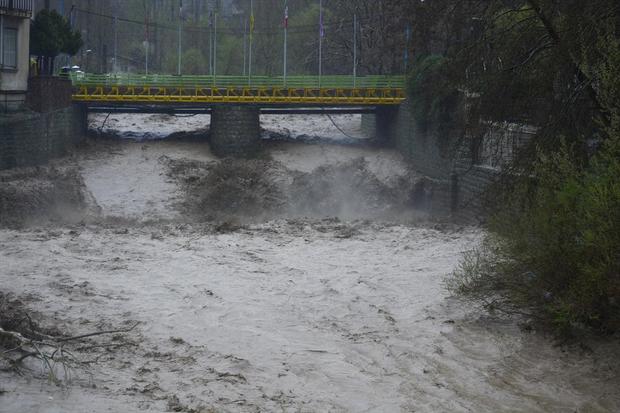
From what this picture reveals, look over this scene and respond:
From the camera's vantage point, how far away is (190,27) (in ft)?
229

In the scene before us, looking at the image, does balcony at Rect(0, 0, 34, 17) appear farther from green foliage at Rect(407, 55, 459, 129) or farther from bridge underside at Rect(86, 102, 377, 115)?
green foliage at Rect(407, 55, 459, 129)

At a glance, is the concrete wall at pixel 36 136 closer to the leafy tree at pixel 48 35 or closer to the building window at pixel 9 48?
the building window at pixel 9 48

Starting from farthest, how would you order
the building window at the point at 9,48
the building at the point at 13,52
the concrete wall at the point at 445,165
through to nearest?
the building window at the point at 9,48, the building at the point at 13,52, the concrete wall at the point at 445,165

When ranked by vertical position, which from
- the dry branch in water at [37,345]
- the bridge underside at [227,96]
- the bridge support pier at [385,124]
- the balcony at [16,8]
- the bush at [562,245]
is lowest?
the dry branch in water at [37,345]

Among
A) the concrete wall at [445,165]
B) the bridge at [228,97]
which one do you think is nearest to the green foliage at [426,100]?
the concrete wall at [445,165]

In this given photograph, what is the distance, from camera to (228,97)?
44188 mm

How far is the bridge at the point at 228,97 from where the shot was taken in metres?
44.1

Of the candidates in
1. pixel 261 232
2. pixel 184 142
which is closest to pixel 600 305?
pixel 261 232

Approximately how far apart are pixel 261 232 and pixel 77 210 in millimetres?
10579

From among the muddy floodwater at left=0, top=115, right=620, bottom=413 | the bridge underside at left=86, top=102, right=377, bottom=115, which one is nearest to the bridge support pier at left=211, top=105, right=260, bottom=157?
the bridge underside at left=86, top=102, right=377, bottom=115

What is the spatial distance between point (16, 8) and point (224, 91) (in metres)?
11.7

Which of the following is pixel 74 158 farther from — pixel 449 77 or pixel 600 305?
pixel 600 305

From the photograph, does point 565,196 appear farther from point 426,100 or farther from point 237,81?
point 237,81

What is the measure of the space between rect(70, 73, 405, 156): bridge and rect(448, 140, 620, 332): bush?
92.8 feet
